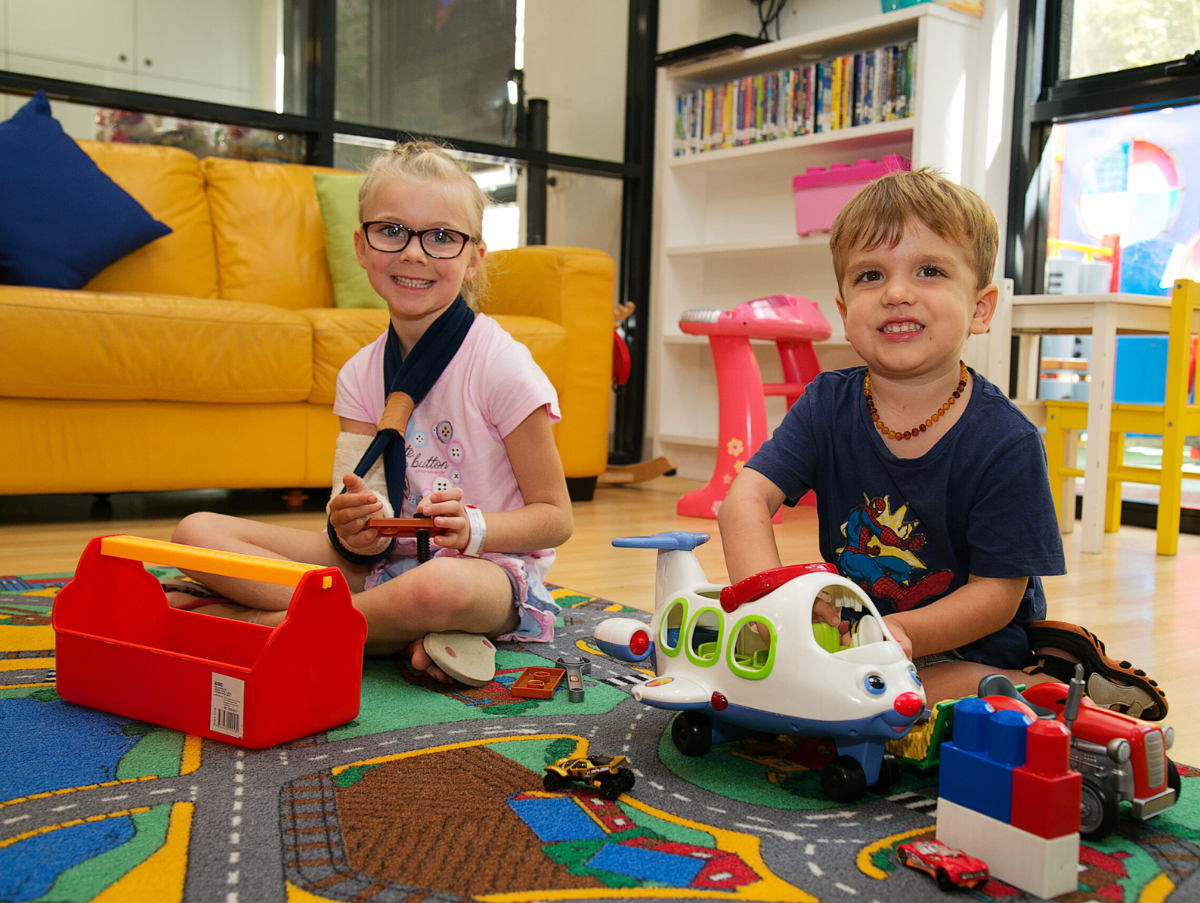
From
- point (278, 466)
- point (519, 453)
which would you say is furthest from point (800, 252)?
point (519, 453)

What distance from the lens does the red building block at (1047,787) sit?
66cm

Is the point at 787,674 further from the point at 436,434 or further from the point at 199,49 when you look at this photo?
the point at 199,49

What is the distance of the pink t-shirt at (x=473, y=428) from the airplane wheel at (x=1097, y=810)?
71cm

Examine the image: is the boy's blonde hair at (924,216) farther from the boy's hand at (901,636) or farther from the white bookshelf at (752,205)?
the white bookshelf at (752,205)

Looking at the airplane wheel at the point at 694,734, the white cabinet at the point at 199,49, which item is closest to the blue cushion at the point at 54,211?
the white cabinet at the point at 199,49

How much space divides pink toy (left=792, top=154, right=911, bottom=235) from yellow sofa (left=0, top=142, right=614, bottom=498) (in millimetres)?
622

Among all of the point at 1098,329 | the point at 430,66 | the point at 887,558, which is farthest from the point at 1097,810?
the point at 430,66

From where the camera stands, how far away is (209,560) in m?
0.95

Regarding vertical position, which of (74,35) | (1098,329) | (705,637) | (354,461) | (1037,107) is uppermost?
(74,35)

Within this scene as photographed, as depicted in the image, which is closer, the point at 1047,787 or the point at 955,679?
the point at 1047,787

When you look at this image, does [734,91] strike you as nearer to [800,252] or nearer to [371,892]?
[800,252]

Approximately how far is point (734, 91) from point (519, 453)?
2351mm

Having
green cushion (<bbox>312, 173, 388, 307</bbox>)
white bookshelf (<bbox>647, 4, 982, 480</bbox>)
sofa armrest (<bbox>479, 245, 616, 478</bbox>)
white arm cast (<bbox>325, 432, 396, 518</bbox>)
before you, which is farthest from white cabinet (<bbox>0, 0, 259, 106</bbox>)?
white arm cast (<bbox>325, 432, 396, 518</bbox>)

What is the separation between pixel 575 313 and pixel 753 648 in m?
1.88
